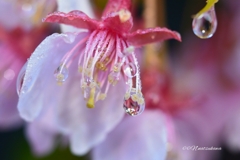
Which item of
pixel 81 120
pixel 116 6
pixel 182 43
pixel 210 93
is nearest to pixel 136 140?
pixel 81 120

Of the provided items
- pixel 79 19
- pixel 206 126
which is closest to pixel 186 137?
pixel 206 126

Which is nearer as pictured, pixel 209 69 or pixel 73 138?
pixel 73 138

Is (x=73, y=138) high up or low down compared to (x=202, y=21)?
down

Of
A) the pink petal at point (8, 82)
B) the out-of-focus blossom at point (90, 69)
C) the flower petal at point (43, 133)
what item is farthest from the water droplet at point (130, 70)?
the pink petal at point (8, 82)

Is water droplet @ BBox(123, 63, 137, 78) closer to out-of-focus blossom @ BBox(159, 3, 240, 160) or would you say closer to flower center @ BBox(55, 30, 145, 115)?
flower center @ BBox(55, 30, 145, 115)

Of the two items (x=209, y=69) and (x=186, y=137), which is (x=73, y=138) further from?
(x=209, y=69)

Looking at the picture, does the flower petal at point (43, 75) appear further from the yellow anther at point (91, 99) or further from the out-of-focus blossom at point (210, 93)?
the out-of-focus blossom at point (210, 93)

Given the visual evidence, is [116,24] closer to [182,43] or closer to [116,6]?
[116,6]
